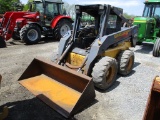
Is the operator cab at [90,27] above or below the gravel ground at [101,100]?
above

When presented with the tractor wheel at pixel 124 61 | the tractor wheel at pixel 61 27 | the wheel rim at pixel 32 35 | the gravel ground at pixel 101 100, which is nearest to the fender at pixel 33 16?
the wheel rim at pixel 32 35

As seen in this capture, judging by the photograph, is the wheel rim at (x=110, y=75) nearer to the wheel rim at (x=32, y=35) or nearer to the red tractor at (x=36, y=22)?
the red tractor at (x=36, y=22)

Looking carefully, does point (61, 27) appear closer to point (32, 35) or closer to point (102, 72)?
point (32, 35)

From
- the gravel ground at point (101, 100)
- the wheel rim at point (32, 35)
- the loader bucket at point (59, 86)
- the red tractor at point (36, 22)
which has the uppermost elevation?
the red tractor at point (36, 22)

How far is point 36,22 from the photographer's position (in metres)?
9.96

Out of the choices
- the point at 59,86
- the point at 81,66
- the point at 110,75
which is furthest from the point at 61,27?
the point at 59,86

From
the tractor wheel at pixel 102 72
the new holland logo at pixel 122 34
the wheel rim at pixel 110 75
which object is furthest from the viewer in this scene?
the new holland logo at pixel 122 34

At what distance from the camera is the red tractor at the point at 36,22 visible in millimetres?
9484

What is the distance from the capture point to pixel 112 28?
560 cm

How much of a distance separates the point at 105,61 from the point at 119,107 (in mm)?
1058

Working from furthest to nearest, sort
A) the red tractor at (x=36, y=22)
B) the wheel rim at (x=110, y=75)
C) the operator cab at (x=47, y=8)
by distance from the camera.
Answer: the operator cab at (x=47, y=8) < the red tractor at (x=36, y=22) < the wheel rim at (x=110, y=75)

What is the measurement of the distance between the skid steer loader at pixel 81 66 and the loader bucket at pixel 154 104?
141 centimetres

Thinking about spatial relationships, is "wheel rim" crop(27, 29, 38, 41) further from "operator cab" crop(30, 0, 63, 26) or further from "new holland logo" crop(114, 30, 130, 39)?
"new holland logo" crop(114, 30, 130, 39)

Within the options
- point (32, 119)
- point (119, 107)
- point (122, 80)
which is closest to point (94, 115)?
point (119, 107)
